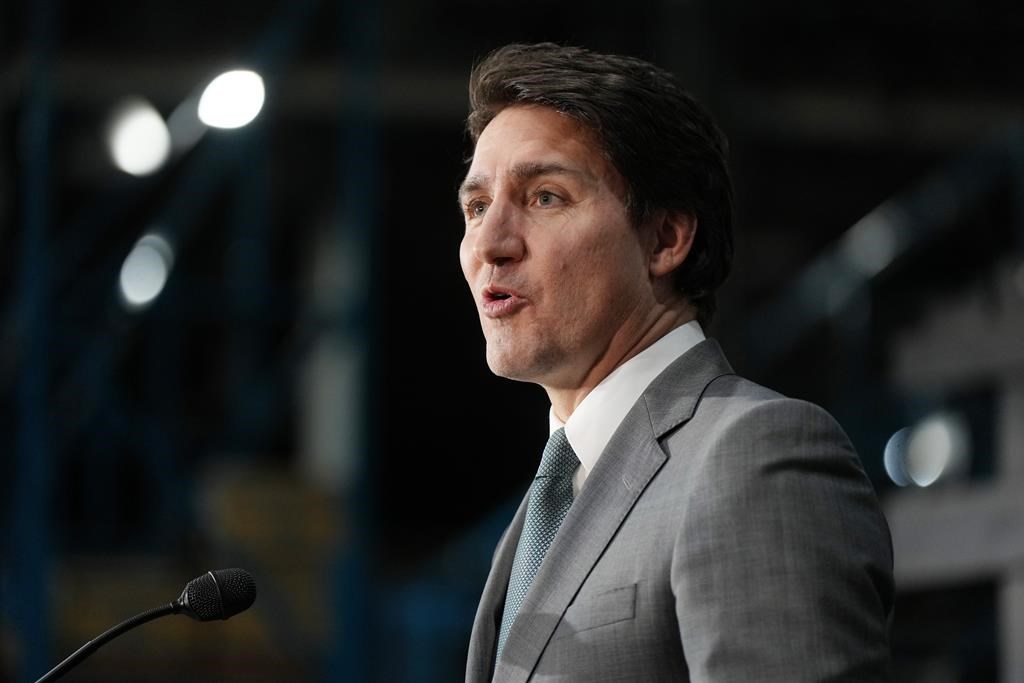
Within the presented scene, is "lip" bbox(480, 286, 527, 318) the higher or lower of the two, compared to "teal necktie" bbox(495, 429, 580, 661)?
higher

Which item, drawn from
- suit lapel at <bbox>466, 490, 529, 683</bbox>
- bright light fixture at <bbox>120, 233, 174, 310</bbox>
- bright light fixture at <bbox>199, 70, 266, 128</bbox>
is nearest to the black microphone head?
suit lapel at <bbox>466, 490, 529, 683</bbox>

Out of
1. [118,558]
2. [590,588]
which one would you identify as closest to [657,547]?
[590,588]

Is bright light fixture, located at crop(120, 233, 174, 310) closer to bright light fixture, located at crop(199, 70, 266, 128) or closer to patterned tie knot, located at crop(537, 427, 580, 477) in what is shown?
bright light fixture, located at crop(199, 70, 266, 128)

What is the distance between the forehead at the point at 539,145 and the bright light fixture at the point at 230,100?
2.65 metres

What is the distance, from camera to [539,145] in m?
1.53

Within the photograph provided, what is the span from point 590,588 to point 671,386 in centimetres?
24

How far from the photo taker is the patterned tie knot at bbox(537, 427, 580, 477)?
153 centimetres

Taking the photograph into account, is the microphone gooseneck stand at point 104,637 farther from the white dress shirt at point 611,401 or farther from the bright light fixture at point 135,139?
the bright light fixture at point 135,139

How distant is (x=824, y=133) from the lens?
9875mm

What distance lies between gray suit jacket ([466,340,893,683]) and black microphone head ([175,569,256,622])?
254mm

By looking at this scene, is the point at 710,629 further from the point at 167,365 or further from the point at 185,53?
the point at 185,53

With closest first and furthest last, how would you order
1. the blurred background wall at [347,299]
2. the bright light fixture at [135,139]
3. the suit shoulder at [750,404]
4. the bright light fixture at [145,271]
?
the suit shoulder at [750,404]
the blurred background wall at [347,299]
the bright light fixture at [145,271]
the bright light fixture at [135,139]

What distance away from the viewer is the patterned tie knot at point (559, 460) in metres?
1.53

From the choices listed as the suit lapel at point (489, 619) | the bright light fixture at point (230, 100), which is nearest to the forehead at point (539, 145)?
the suit lapel at point (489, 619)
